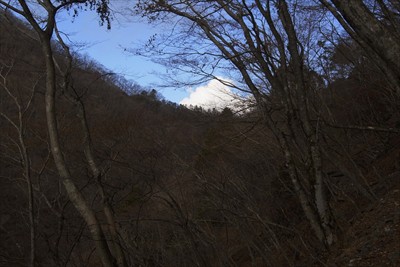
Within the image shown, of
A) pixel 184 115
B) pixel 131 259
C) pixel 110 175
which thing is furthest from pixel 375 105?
pixel 131 259

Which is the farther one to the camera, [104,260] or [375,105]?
[375,105]

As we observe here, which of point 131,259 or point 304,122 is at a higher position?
point 304,122

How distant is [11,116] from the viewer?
10383 mm

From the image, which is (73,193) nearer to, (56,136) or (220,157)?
(56,136)

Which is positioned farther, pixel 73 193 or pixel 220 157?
pixel 220 157

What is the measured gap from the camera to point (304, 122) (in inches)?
223

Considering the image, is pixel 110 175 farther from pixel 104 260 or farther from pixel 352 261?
pixel 352 261

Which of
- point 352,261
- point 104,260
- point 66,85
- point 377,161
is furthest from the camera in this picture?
point 377,161

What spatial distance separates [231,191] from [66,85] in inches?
171

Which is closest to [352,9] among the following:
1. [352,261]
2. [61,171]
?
[352,261]

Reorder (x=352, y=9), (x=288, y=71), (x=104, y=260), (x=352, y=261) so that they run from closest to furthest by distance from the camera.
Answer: (x=352, y=9) < (x=352, y=261) < (x=104, y=260) < (x=288, y=71)

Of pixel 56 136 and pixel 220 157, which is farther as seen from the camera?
pixel 220 157

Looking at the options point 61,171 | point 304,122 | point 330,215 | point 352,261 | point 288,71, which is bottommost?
point 352,261

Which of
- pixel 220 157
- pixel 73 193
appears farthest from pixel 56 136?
pixel 220 157
